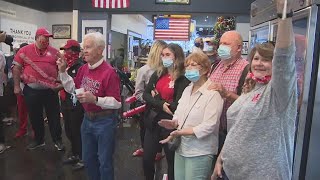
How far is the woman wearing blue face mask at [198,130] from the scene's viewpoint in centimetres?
221

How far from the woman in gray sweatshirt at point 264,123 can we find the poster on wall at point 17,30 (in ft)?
24.3

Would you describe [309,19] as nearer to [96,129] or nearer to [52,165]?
A: [96,129]

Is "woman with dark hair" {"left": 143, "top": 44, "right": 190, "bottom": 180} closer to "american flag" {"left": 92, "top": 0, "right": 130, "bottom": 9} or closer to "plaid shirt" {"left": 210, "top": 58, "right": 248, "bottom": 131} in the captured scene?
"plaid shirt" {"left": 210, "top": 58, "right": 248, "bottom": 131}

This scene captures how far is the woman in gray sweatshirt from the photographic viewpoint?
4.80ft

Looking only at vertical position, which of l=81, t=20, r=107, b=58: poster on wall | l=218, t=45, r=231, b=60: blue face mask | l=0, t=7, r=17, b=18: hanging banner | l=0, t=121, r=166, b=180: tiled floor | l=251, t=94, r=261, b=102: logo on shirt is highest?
l=0, t=7, r=17, b=18: hanging banner

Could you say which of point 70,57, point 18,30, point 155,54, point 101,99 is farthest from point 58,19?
point 101,99

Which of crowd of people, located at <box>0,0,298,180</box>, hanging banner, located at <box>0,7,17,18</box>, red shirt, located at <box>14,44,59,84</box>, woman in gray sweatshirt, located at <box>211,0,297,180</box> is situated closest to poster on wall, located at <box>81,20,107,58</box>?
hanging banner, located at <box>0,7,17,18</box>

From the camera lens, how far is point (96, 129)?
284 centimetres

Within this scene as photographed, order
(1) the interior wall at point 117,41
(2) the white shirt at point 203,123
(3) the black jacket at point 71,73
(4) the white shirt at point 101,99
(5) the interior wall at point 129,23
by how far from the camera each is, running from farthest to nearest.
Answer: (1) the interior wall at point 117,41
(5) the interior wall at point 129,23
(3) the black jacket at point 71,73
(4) the white shirt at point 101,99
(2) the white shirt at point 203,123

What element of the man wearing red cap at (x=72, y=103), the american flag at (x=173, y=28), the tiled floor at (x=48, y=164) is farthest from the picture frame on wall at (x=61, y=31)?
the man wearing red cap at (x=72, y=103)

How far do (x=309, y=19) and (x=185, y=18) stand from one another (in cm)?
625

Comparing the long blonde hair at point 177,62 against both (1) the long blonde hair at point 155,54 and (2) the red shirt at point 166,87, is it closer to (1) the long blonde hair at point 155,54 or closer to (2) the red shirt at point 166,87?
(2) the red shirt at point 166,87

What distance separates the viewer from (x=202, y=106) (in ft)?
7.38

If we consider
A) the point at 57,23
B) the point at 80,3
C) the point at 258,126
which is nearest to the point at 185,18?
the point at 80,3
